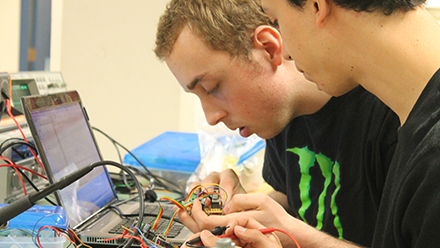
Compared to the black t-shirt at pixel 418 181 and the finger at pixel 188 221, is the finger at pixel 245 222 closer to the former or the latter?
the finger at pixel 188 221

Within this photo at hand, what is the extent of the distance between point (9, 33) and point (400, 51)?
209 cm

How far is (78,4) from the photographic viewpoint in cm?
261

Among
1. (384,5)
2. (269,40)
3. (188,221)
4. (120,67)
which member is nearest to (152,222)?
(188,221)

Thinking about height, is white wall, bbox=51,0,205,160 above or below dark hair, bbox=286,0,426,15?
below

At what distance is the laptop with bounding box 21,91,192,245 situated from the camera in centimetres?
97

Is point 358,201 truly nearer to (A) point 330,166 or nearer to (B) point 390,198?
(A) point 330,166

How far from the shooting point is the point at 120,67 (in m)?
2.67

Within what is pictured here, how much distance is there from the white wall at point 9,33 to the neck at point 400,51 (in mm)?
1969

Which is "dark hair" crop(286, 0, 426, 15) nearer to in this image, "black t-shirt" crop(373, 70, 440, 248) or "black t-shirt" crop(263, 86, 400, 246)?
"black t-shirt" crop(373, 70, 440, 248)

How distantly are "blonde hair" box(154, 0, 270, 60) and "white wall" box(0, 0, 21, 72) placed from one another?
1344mm

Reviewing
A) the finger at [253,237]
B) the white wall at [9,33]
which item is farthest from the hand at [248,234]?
the white wall at [9,33]

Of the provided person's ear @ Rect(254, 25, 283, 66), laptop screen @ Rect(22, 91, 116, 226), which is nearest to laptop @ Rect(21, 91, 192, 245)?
laptop screen @ Rect(22, 91, 116, 226)

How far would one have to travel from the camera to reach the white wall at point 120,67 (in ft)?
8.57

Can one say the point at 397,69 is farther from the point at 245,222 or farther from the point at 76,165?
the point at 76,165
